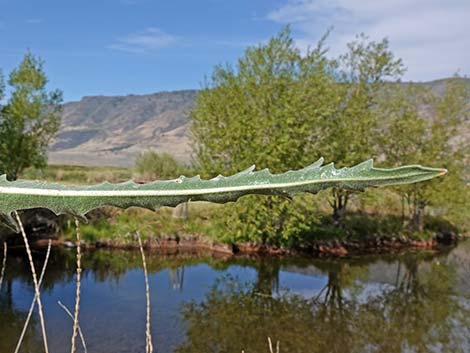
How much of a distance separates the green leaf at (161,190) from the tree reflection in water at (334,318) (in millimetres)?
11197

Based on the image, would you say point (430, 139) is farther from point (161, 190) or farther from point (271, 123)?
point (161, 190)

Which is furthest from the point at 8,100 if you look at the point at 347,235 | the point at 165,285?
the point at 347,235

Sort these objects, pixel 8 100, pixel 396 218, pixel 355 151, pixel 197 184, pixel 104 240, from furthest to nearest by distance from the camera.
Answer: pixel 396 218 < pixel 355 151 < pixel 8 100 < pixel 104 240 < pixel 197 184

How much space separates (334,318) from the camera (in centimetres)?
1398

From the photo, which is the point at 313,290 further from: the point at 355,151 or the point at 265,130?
the point at 355,151

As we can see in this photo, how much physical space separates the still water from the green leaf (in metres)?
11.1

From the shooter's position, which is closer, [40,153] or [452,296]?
[452,296]

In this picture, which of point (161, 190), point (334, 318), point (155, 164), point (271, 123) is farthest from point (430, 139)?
point (161, 190)

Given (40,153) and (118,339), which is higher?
(40,153)

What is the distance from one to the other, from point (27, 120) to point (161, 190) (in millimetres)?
24484

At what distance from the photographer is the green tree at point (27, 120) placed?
22375 millimetres

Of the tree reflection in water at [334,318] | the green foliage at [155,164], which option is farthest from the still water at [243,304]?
the green foliage at [155,164]

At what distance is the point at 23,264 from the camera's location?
17594 mm

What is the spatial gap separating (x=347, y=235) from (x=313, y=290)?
8.62 metres
